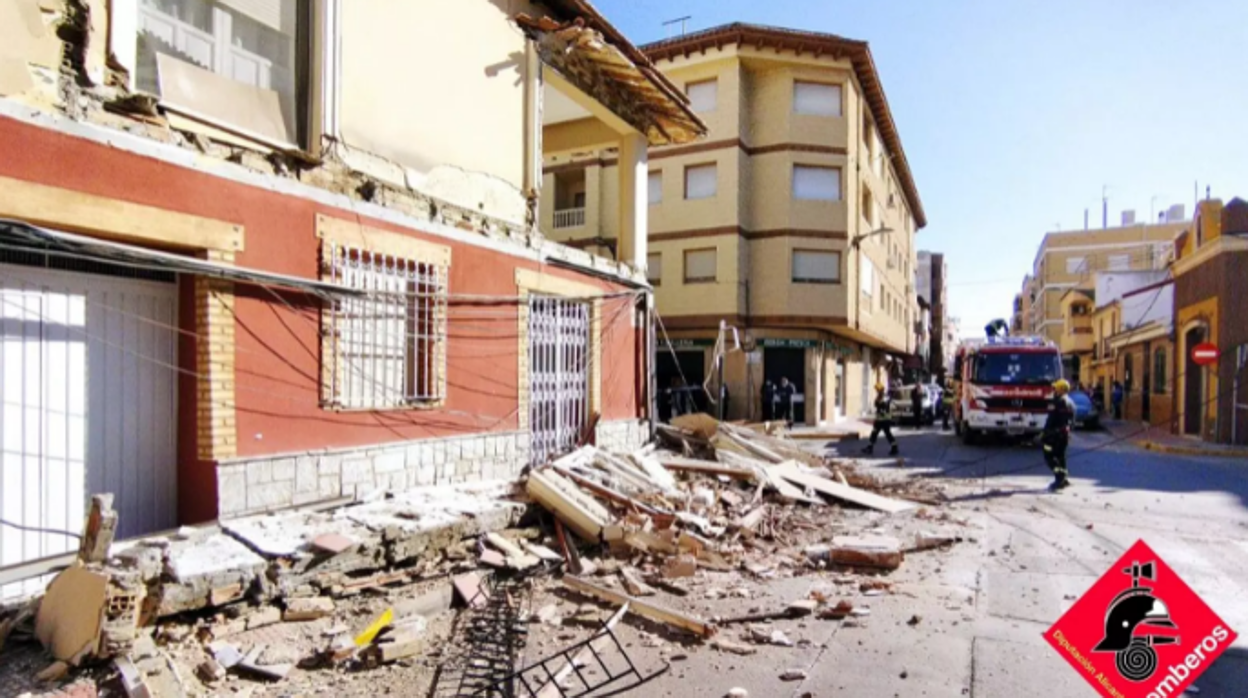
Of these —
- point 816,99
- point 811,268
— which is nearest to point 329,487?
point 811,268

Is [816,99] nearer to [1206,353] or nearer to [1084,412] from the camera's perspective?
[1206,353]

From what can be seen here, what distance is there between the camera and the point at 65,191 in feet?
15.9

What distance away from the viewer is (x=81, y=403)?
5.38 meters

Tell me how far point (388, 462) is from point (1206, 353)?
21.4 m

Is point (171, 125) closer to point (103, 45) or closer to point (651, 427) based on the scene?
point (103, 45)

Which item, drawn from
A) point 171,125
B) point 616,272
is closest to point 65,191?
point 171,125

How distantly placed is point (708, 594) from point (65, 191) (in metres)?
5.97

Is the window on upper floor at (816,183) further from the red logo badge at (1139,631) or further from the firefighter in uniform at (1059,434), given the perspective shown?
the red logo badge at (1139,631)

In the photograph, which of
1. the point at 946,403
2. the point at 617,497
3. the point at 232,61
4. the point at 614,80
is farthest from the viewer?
the point at 946,403

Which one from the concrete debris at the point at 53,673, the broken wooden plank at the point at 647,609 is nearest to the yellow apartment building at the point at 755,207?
the broken wooden plank at the point at 647,609

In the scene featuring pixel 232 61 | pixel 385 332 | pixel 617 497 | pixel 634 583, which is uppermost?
pixel 232 61

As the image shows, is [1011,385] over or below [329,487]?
over

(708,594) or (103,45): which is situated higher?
(103,45)

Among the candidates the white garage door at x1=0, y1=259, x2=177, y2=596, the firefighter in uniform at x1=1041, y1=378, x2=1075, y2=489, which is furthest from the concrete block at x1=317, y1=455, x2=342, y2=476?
the firefighter in uniform at x1=1041, y1=378, x2=1075, y2=489
